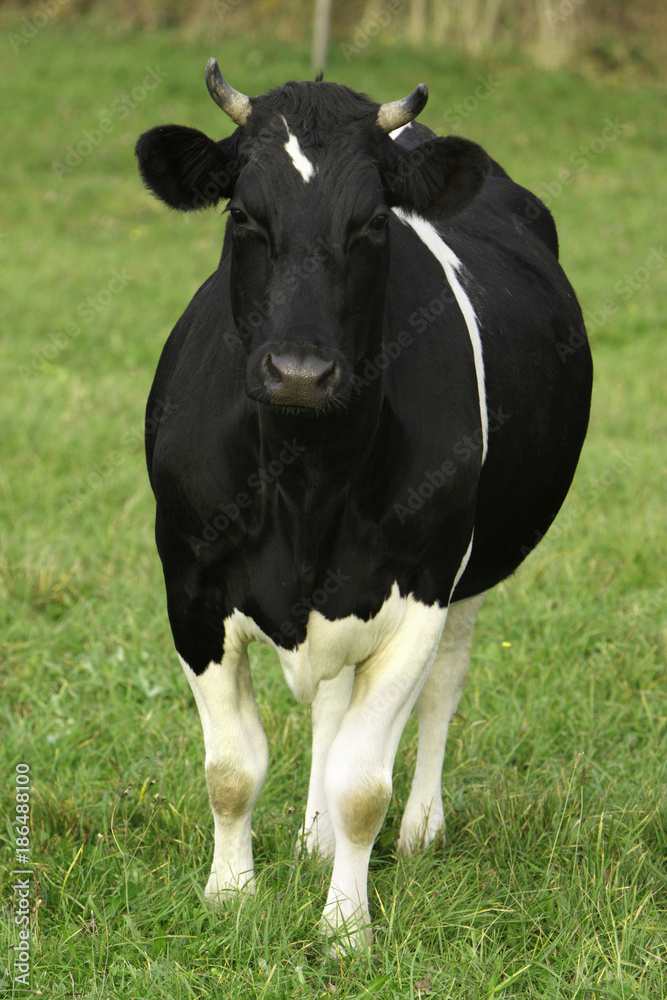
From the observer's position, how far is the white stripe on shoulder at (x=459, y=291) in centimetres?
310

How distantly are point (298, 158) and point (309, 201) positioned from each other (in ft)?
0.41

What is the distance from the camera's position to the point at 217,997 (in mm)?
2500

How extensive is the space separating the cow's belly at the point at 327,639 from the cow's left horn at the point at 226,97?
1.13 m

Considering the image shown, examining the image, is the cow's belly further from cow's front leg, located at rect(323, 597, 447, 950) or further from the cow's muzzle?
the cow's muzzle

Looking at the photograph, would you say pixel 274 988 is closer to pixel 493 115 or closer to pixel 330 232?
pixel 330 232

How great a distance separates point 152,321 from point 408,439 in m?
6.73

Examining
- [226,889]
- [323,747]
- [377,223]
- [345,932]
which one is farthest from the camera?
[323,747]

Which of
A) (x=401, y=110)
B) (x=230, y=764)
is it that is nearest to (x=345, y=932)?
(x=230, y=764)

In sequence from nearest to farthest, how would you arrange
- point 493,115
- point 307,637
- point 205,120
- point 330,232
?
point 330,232, point 307,637, point 205,120, point 493,115

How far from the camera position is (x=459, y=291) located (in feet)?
10.7

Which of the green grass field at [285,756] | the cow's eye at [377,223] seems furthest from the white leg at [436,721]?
the cow's eye at [377,223]

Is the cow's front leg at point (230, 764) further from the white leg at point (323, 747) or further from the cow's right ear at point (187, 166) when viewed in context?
the cow's right ear at point (187, 166)

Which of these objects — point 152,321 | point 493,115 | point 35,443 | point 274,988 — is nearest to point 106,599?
point 35,443

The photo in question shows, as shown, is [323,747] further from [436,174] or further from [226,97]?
[226,97]
